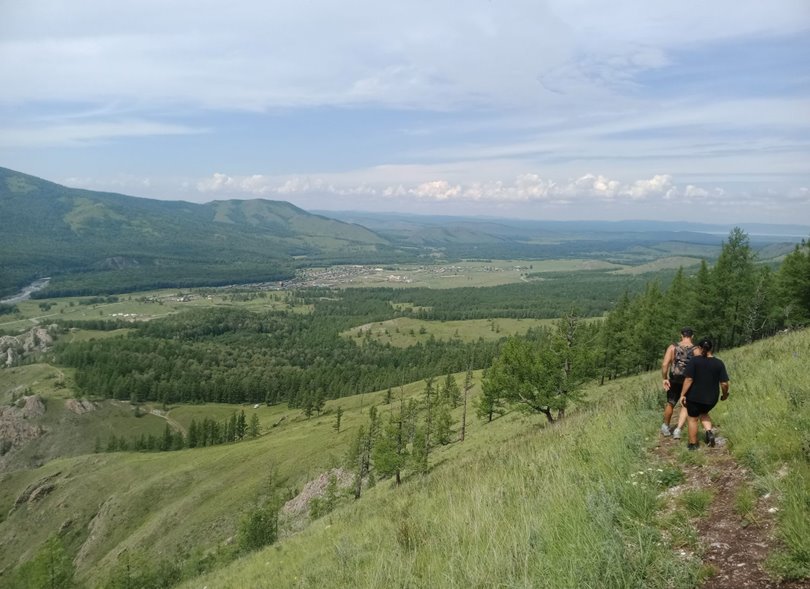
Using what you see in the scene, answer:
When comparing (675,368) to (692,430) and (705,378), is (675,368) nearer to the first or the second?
(705,378)

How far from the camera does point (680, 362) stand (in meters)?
11.5

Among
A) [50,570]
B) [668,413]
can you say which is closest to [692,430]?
[668,413]

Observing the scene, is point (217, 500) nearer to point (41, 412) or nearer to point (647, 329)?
point (647, 329)

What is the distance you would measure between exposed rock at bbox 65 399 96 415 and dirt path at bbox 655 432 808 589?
158654mm

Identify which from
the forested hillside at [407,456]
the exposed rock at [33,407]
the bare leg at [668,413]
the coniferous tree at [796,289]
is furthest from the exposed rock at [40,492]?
the coniferous tree at [796,289]

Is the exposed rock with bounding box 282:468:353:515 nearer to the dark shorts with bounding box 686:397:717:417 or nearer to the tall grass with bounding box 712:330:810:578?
the tall grass with bounding box 712:330:810:578

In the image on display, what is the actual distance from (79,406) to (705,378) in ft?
525

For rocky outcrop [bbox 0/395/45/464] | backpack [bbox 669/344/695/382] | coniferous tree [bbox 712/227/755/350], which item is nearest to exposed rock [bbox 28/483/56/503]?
rocky outcrop [bbox 0/395/45/464]

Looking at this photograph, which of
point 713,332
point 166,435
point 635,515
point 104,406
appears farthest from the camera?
point 104,406

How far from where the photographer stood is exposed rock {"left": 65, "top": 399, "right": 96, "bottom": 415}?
426ft

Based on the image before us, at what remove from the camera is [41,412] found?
124938 millimetres

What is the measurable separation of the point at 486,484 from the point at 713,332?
2026 inches

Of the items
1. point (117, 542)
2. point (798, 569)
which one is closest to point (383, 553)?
point (798, 569)

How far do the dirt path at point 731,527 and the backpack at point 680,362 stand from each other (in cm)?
299
